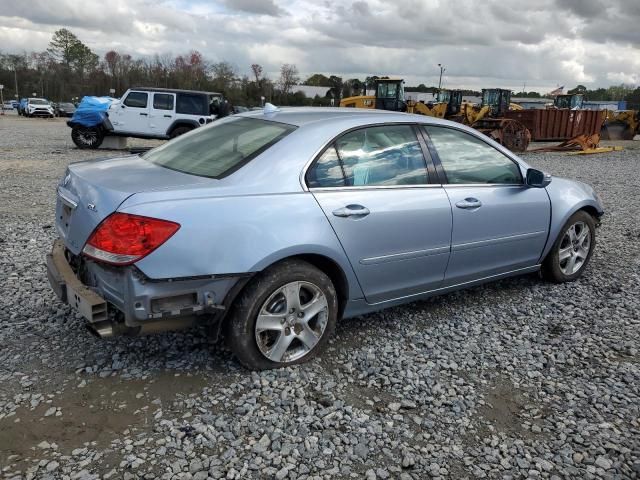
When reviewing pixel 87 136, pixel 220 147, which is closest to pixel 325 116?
pixel 220 147

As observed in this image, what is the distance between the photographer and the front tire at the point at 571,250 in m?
4.85

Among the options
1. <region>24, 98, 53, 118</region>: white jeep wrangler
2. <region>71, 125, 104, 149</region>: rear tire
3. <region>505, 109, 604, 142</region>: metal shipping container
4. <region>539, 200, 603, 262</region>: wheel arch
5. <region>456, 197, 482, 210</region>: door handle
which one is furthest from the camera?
<region>24, 98, 53, 118</region>: white jeep wrangler

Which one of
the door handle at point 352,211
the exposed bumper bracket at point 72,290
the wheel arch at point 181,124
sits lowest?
the exposed bumper bracket at point 72,290

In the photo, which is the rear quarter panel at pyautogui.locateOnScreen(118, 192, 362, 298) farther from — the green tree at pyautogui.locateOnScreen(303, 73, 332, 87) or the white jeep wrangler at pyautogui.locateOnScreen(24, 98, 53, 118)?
the green tree at pyautogui.locateOnScreen(303, 73, 332, 87)

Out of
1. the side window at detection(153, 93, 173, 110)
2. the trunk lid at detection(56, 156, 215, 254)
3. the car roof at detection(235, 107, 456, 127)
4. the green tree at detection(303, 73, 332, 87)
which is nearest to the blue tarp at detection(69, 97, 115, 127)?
the side window at detection(153, 93, 173, 110)

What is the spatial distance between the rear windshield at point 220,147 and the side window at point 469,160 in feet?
3.89

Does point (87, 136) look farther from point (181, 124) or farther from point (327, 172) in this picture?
point (327, 172)

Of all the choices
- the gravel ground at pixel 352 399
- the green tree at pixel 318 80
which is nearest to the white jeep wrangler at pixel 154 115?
the gravel ground at pixel 352 399

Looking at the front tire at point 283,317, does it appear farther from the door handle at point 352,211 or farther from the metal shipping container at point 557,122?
the metal shipping container at point 557,122

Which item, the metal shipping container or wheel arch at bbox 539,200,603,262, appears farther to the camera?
the metal shipping container

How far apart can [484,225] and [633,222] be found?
5.41m

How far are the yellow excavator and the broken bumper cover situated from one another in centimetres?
1893

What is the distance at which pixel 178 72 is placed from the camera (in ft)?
240

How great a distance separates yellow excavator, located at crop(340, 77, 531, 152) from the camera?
66.5 feet
